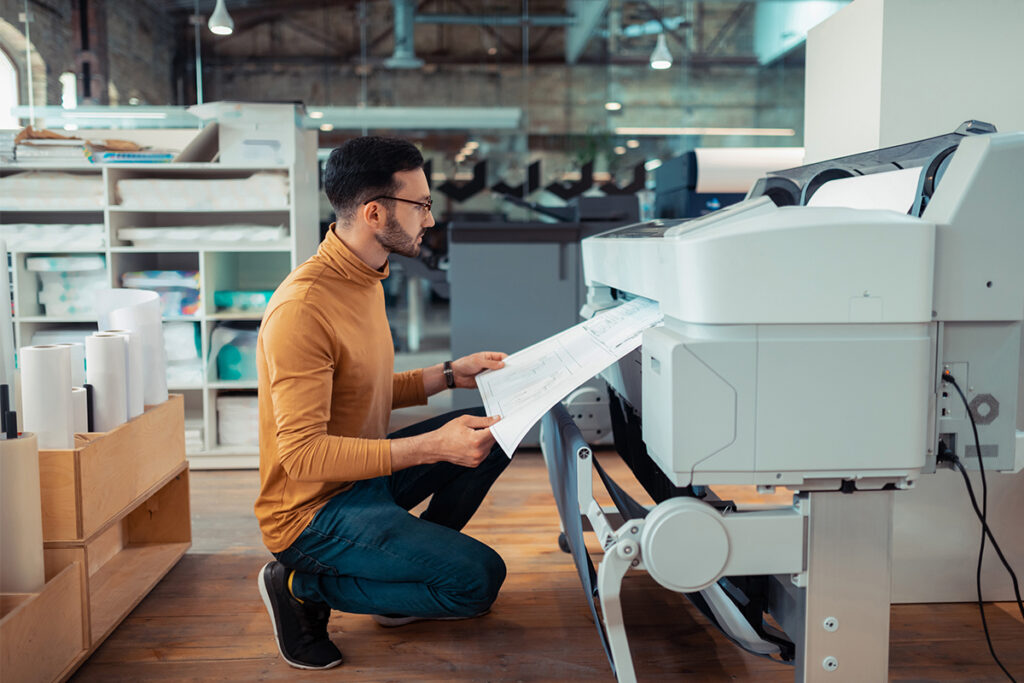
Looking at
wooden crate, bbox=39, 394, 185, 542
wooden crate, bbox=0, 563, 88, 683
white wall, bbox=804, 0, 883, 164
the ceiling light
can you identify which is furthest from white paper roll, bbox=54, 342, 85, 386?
the ceiling light

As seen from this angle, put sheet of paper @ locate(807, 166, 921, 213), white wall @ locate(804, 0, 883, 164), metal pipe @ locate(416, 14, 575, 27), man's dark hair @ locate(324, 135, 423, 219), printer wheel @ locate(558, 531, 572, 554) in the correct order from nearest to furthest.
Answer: sheet of paper @ locate(807, 166, 921, 213)
man's dark hair @ locate(324, 135, 423, 219)
white wall @ locate(804, 0, 883, 164)
printer wheel @ locate(558, 531, 572, 554)
metal pipe @ locate(416, 14, 575, 27)

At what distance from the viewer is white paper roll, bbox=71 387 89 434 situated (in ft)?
5.82

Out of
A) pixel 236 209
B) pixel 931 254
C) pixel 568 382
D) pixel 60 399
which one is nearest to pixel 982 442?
pixel 931 254

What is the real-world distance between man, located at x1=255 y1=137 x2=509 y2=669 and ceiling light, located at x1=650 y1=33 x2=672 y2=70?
5.02 metres

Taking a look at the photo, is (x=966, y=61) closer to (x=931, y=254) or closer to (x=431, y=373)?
(x=931, y=254)

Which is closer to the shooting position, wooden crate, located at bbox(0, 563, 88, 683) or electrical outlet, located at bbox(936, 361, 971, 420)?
electrical outlet, located at bbox(936, 361, 971, 420)

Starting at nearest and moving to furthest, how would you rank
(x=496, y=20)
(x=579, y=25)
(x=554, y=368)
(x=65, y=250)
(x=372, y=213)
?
1. (x=554, y=368)
2. (x=372, y=213)
3. (x=65, y=250)
4. (x=496, y=20)
5. (x=579, y=25)

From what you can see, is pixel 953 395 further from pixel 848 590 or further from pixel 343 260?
pixel 343 260

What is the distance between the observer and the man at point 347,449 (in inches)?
58.4

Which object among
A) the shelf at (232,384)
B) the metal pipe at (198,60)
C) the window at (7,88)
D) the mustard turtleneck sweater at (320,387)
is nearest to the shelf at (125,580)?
the mustard turtleneck sweater at (320,387)

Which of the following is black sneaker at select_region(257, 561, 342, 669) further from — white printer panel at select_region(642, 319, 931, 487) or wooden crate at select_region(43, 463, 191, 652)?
white printer panel at select_region(642, 319, 931, 487)

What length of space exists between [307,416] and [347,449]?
0.33ft

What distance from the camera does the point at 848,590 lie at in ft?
3.96

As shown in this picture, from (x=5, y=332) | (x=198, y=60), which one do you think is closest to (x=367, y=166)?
(x=5, y=332)
